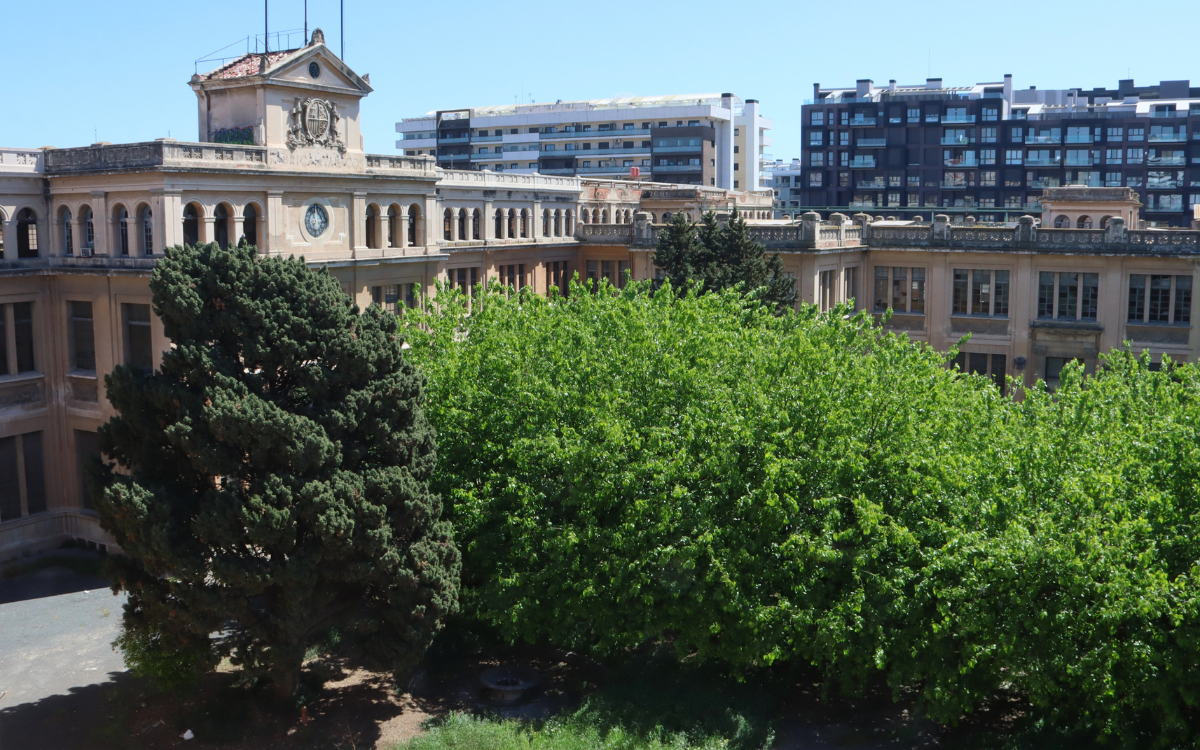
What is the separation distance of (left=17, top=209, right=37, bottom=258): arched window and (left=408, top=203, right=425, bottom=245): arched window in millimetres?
16250

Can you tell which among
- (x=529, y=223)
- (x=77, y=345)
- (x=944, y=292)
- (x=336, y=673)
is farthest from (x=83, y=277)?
(x=944, y=292)

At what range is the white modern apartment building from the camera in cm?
13950

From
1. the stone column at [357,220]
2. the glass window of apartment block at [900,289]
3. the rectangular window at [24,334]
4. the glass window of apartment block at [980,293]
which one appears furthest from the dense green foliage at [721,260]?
the rectangular window at [24,334]

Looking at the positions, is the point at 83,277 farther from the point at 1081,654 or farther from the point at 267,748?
the point at 1081,654

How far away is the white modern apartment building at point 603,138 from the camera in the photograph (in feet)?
458

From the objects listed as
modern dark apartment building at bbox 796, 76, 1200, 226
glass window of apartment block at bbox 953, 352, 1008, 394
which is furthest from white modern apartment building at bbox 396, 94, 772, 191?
glass window of apartment block at bbox 953, 352, 1008, 394

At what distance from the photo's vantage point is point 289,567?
28766 millimetres

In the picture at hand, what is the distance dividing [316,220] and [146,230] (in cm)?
740

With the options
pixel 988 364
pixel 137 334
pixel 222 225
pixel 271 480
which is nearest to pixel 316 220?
pixel 222 225

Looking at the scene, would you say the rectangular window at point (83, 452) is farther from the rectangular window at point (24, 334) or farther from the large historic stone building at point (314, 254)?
the rectangular window at point (24, 334)

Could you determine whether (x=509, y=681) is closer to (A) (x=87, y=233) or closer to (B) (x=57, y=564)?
(B) (x=57, y=564)

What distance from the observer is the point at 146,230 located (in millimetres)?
42406

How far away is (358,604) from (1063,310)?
45.2 m

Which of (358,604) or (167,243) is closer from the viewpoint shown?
(358,604)
